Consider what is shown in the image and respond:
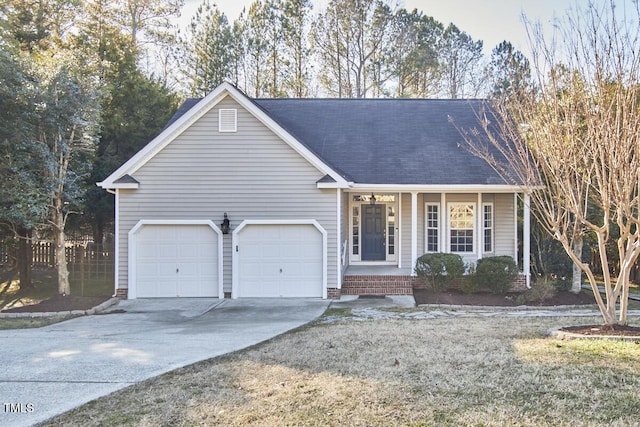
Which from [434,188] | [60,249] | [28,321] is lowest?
[28,321]

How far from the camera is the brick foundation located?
1366 cm

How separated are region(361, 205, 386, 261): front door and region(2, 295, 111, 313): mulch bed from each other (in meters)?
7.62

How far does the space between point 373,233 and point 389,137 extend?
122 inches

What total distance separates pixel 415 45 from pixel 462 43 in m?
3.56

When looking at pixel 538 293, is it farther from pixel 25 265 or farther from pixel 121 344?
pixel 25 265

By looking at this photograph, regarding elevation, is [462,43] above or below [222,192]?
above

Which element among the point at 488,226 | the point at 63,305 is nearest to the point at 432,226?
the point at 488,226

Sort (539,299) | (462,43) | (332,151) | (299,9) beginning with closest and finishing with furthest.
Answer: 1. (539,299)
2. (332,151)
3. (299,9)
4. (462,43)

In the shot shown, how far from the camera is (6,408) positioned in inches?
203

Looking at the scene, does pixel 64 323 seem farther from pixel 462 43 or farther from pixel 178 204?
pixel 462 43

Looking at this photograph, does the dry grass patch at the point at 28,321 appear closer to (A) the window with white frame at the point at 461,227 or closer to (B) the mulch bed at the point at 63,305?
(B) the mulch bed at the point at 63,305

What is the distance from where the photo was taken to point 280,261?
13320 mm

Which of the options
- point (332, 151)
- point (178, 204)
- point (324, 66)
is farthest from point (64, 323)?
point (324, 66)

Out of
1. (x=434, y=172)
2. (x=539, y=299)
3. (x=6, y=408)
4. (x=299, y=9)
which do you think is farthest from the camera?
(x=299, y=9)
